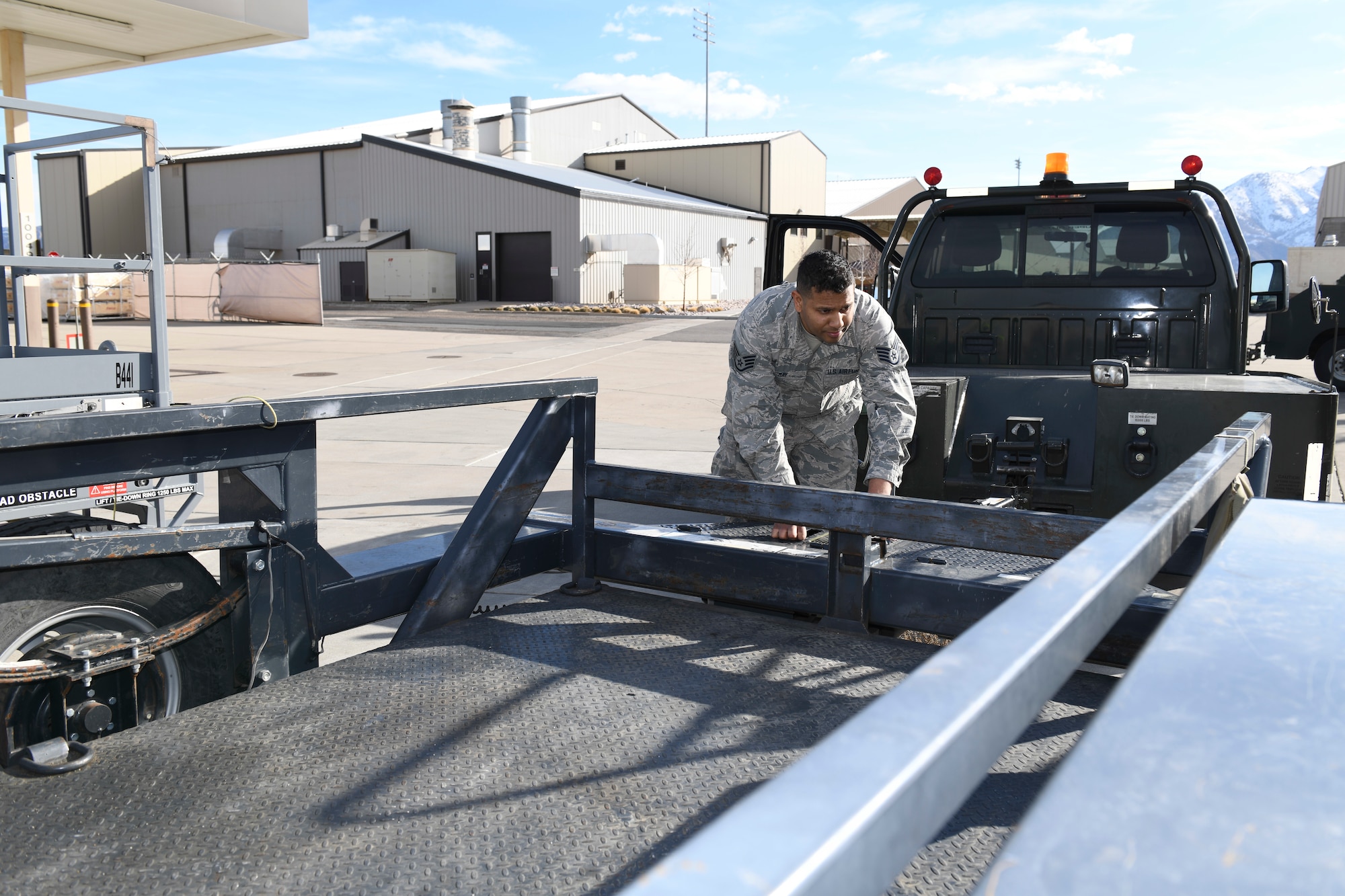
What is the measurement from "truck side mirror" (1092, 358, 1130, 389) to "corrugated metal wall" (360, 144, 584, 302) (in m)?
34.2

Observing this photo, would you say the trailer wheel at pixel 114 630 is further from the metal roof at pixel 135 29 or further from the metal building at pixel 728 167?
the metal building at pixel 728 167

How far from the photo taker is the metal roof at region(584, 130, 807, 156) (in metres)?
46.8

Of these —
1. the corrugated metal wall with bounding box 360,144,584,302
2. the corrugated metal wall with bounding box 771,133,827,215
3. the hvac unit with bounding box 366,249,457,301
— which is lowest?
the hvac unit with bounding box 366,249,457,301

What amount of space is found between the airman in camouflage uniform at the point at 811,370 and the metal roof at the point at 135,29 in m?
8.16

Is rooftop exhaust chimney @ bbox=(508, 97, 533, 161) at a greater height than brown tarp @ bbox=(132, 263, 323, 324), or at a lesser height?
greater

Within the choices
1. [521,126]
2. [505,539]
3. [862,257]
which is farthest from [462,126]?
[505,539]

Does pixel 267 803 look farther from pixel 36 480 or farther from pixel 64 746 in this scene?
pixel 36 480

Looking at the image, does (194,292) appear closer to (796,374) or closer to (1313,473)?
(796,374)

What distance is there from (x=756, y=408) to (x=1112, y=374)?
1.61 m

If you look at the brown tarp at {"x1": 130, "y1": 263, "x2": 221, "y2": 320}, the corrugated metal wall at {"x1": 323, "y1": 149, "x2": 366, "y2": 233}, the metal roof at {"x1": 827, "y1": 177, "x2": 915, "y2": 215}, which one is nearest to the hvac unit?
the corrugated metal wall at {"x1": 323, "y1": 149, "x2": 366, "y2": 233}

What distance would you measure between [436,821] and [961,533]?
160 cm

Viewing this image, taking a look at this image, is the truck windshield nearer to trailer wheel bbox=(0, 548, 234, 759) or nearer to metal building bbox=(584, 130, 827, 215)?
trailer wheel bbox=(0, 548, 234, 759)

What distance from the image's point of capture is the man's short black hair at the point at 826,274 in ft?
13.2

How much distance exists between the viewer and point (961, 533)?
9.71ft
